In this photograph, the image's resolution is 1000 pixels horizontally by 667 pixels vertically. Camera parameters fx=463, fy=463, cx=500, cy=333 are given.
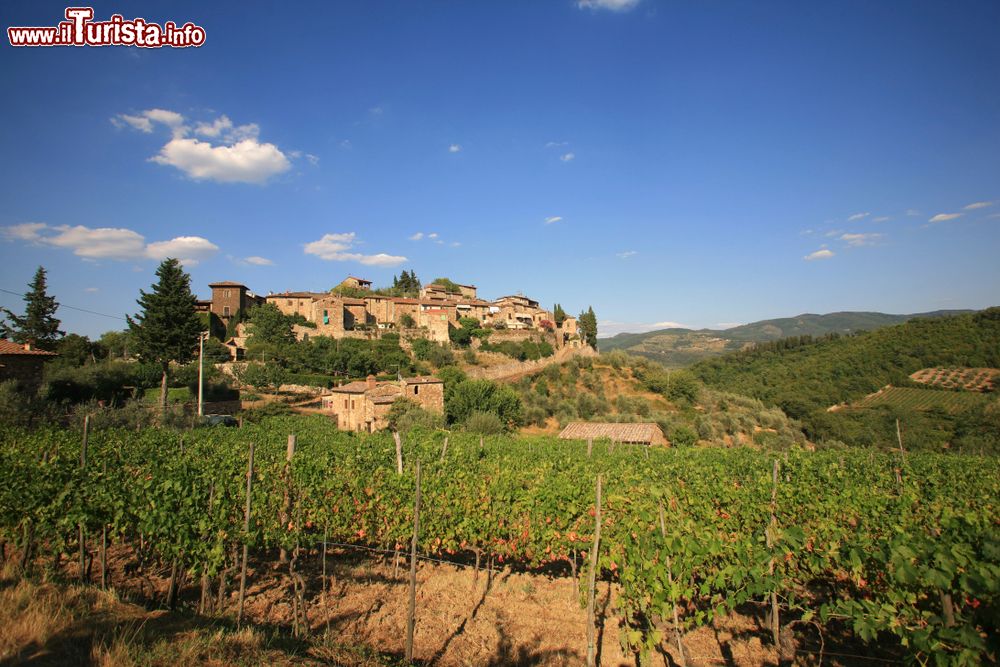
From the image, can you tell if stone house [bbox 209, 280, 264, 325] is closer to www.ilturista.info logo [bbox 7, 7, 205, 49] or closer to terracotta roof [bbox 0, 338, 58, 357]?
terracotta roof [bbox 0, 338, 58, 357]

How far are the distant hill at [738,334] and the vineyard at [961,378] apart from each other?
78.2 metres

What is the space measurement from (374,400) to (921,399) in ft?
163

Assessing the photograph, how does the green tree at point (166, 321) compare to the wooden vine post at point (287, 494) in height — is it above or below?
above

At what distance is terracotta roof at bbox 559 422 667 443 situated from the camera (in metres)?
23.8

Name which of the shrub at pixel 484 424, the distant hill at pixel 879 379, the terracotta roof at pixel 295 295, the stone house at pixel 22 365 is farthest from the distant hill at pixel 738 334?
Result: the stone house at pixel 22 365

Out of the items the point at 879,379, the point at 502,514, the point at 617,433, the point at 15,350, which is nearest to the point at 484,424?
the point at 617,433

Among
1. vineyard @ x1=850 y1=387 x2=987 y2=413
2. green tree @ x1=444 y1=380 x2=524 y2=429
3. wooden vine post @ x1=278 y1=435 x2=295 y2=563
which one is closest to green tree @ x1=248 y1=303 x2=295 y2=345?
green tree @ x1=444 y1=380 x2=524 y2=429

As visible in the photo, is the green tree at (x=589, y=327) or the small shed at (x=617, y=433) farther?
the green tree at (x=589, y=327)

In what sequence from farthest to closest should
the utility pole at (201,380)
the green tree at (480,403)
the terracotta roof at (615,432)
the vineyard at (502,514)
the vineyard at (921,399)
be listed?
the vineyard at (921,399), the green tree at (480,403), the terracotta roof at (615,432), the utility pole at (201,380), the vineyard at (502,514)

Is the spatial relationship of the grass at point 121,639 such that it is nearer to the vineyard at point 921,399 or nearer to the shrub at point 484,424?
the shrub at point 484,424

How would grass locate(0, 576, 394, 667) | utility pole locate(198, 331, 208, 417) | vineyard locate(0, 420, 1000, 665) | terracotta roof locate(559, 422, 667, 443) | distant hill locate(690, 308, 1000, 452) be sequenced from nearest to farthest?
grass locate(0, 576, 394, 667), vineyard locate(0, 420, 1000, 665), utility pole locate(198, 331, 208, 417), terracotta roof locate(559, 422, 667, 443), distant hill locate(690, 308, 1000, 452)

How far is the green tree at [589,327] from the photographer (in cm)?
5753

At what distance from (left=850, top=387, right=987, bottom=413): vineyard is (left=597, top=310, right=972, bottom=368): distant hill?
80168mm

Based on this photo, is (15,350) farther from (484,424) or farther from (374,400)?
(484,424)
